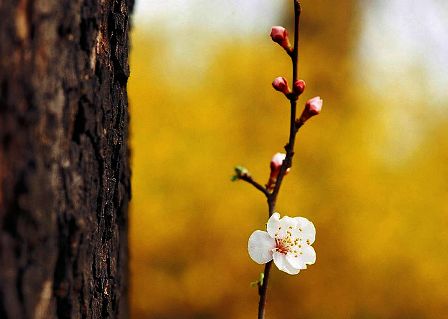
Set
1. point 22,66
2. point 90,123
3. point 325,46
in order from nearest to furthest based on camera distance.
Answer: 1. point 22,66
2. point 90,123
3. point 325,46

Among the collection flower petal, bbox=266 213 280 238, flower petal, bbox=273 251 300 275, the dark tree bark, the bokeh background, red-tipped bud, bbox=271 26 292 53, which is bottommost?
the bokeh background

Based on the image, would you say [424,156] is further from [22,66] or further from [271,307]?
[22,66]

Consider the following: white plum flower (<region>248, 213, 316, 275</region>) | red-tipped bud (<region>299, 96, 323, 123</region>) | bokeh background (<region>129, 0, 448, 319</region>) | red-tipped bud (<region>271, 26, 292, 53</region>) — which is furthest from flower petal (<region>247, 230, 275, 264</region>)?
bokeh background (<region>129, 0, 448, 319</region>)

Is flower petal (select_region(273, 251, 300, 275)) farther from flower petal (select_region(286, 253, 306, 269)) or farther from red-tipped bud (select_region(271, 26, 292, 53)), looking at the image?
red-tipped bud (select_region(271, 26, 292, 53))

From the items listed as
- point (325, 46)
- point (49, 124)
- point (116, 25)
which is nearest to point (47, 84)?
point (49, 124)

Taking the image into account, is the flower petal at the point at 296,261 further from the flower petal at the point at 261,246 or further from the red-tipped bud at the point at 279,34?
the red-tipped bud at the point at 279,34

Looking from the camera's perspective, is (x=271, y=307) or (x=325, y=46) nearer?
(x=271, y=307)
